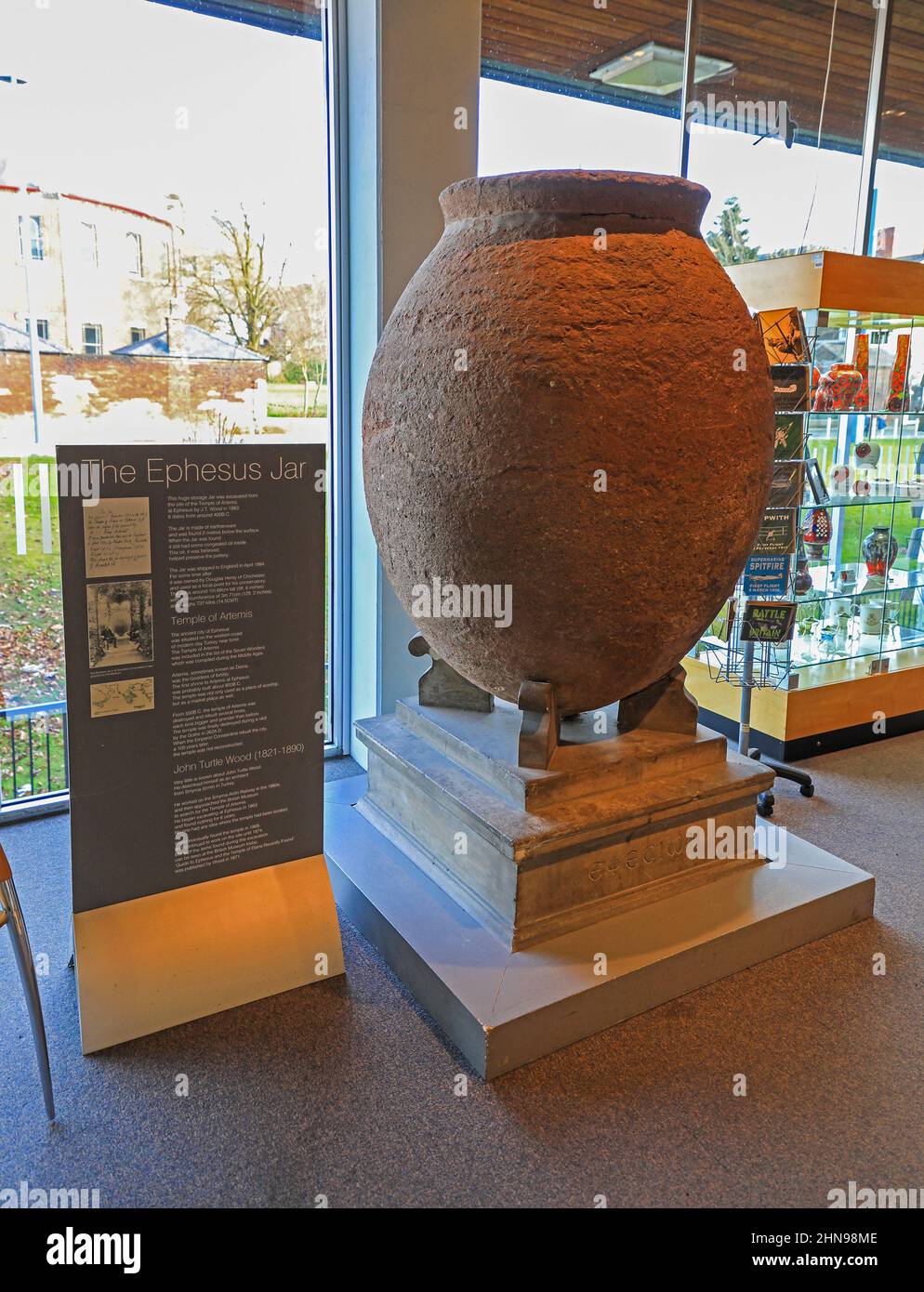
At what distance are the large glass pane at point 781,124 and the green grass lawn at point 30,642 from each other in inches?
121

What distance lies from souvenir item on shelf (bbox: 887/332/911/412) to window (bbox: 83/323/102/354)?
3013mm

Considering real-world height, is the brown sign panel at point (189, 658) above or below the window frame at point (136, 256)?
below

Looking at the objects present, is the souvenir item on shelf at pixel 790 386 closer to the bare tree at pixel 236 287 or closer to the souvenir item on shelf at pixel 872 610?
the souvenir item on shelf at pixel 872 610

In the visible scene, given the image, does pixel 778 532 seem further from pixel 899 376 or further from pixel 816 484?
pixel 899 376

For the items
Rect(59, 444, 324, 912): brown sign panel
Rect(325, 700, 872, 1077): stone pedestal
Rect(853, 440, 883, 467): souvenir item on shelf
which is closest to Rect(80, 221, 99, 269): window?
A: Rect(59, 444, 324, 912): brown sign panel

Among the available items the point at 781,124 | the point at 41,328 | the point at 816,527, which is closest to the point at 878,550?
the point at 816,527

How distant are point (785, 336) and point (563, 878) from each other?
6.55 ft

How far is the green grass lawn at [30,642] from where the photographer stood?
2875 mm

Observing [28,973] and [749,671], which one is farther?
[749,671]

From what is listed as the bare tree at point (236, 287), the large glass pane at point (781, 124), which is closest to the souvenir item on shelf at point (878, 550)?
the large glass pane at point (781, 124)

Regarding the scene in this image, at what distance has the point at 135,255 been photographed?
2.86m

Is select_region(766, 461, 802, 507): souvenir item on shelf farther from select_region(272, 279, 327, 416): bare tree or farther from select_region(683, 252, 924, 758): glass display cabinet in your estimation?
select_region(272, 279, 327, 416): bare tree

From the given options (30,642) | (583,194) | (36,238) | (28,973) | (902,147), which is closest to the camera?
(28,973)

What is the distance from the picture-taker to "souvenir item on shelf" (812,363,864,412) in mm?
3580
